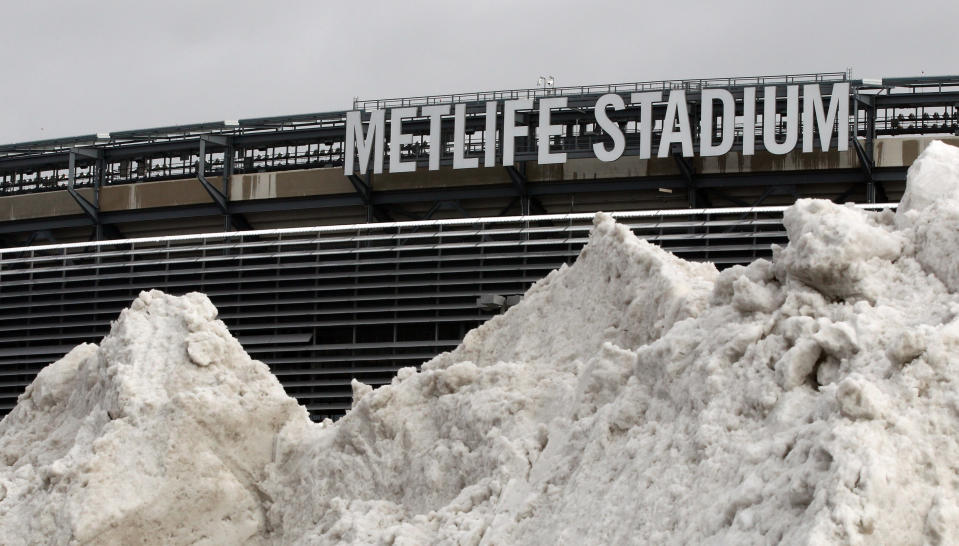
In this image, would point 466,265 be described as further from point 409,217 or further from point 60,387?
point 60,387

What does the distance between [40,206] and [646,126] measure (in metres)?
18.7

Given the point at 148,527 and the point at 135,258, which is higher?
the point at 135,258

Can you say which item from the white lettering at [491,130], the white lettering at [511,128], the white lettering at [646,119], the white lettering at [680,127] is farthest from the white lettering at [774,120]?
the white lettering at [491,130]

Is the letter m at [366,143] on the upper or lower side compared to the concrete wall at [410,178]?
upper

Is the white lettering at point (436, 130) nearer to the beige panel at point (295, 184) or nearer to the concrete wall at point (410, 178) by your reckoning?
the concrete wall at point (410, 178)

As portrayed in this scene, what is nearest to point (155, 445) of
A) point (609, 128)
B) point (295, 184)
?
point (609, 128)

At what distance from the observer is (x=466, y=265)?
1204 inches

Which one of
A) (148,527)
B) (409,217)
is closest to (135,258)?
(409,217)

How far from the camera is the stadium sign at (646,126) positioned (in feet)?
111

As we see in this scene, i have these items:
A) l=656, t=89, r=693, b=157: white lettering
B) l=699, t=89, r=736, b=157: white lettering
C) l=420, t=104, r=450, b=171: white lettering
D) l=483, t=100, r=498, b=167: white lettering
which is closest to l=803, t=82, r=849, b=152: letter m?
l=699, t=89, r=736, b=157: white lettering

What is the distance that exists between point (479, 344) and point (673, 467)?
429cm

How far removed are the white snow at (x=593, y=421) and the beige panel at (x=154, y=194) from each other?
89.1 ft

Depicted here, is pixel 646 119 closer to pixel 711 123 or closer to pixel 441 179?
pixel 711 123

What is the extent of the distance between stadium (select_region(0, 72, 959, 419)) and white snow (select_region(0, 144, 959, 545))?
45.3ft
